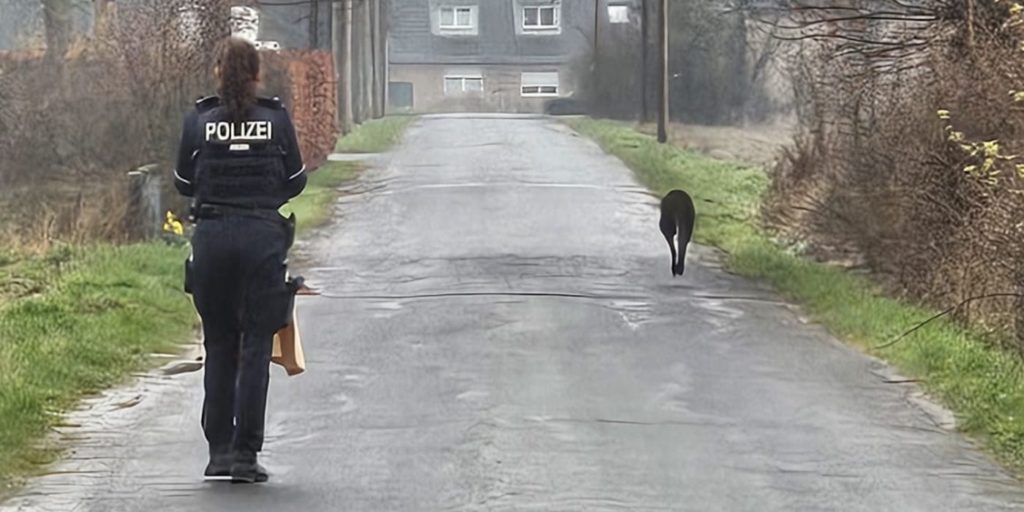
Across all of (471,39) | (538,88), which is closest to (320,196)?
(538,88)

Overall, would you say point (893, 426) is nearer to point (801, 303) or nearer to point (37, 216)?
point (801, 303)

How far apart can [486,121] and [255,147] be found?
49.9m

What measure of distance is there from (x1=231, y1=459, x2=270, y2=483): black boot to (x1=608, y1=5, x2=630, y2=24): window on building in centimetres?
4665

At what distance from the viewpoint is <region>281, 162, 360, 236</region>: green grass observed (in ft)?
74.6

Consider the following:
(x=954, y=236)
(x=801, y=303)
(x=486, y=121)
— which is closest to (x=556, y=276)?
(x=801, y=303)

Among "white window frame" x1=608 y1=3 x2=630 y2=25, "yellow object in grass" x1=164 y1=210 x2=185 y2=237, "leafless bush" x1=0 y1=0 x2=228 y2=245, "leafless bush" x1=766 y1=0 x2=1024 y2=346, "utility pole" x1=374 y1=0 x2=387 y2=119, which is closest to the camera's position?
"leafless bush" x1=766 y1=0 x2=1024 y2=346

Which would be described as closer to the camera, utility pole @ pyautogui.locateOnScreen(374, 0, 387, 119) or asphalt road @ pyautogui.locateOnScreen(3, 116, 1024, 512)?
asphalt road @ pyautogui.locateOnScreen(3, 116, 1024, 512)

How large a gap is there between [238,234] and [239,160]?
1.11 ft

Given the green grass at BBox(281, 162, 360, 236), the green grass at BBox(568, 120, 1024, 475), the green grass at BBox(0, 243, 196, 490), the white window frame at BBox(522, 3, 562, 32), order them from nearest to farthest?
1. the green grass at BBox(0, 243, 196, 490)
2. the green grass at BBox(568, 120, 1024, 475)
3. the green grass at BBox(281, 162, 360, 236)
4. the white window frame at BBox(522, 3, 562, 32)

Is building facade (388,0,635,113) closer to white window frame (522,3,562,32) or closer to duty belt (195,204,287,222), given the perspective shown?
white window frame (522,3,562,32)

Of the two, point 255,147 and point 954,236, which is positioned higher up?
point 255,147

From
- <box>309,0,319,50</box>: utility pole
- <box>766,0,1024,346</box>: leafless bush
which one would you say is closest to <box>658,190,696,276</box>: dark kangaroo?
<box>766,0,1024,346</box>: leafless bush

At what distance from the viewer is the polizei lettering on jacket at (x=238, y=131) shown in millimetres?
8172

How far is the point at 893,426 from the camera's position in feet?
33.9
